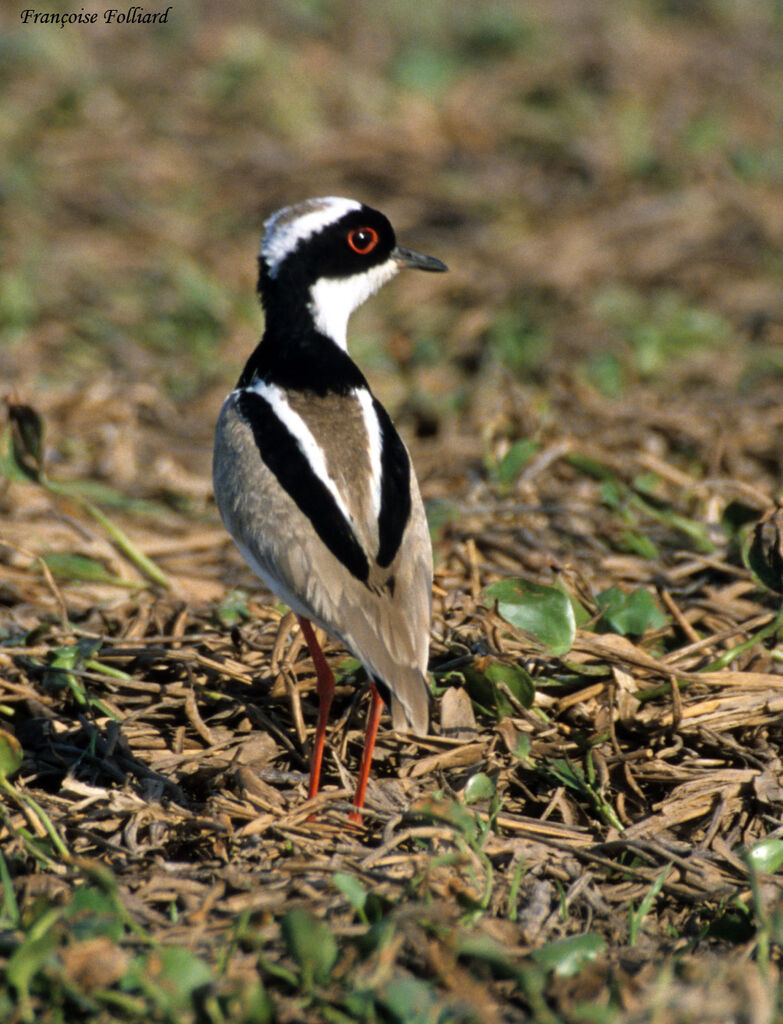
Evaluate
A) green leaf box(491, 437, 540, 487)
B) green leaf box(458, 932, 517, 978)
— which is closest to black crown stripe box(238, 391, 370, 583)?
green leaf box(458, 932, 517, 978)

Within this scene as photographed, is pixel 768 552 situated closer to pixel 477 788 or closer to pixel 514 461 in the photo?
pixel 477 788

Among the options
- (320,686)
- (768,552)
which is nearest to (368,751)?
(320,686)

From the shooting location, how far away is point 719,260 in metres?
8.48

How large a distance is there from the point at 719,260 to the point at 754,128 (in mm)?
2365

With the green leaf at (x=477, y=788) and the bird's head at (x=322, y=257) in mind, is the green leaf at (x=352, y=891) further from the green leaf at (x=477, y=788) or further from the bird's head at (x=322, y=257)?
the bird's head at (x=322, y=257)

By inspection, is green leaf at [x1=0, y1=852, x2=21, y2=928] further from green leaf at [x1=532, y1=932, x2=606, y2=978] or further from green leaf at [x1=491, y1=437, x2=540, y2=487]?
green leaf at [x1=491, y1=437, x2=540, y2=487]

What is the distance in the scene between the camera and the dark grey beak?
4.65 metres

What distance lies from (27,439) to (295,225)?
1.33 m

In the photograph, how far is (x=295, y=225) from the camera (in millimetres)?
4277

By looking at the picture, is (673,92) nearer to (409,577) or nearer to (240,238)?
(240,238)

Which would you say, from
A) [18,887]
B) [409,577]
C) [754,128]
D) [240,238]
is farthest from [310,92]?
[18,887]

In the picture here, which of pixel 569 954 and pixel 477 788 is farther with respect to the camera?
pixel 477 788

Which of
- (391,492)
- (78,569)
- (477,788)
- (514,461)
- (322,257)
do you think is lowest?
(477,788)

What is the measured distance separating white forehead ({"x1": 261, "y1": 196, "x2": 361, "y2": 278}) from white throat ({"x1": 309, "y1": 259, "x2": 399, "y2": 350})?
0.16 meters
